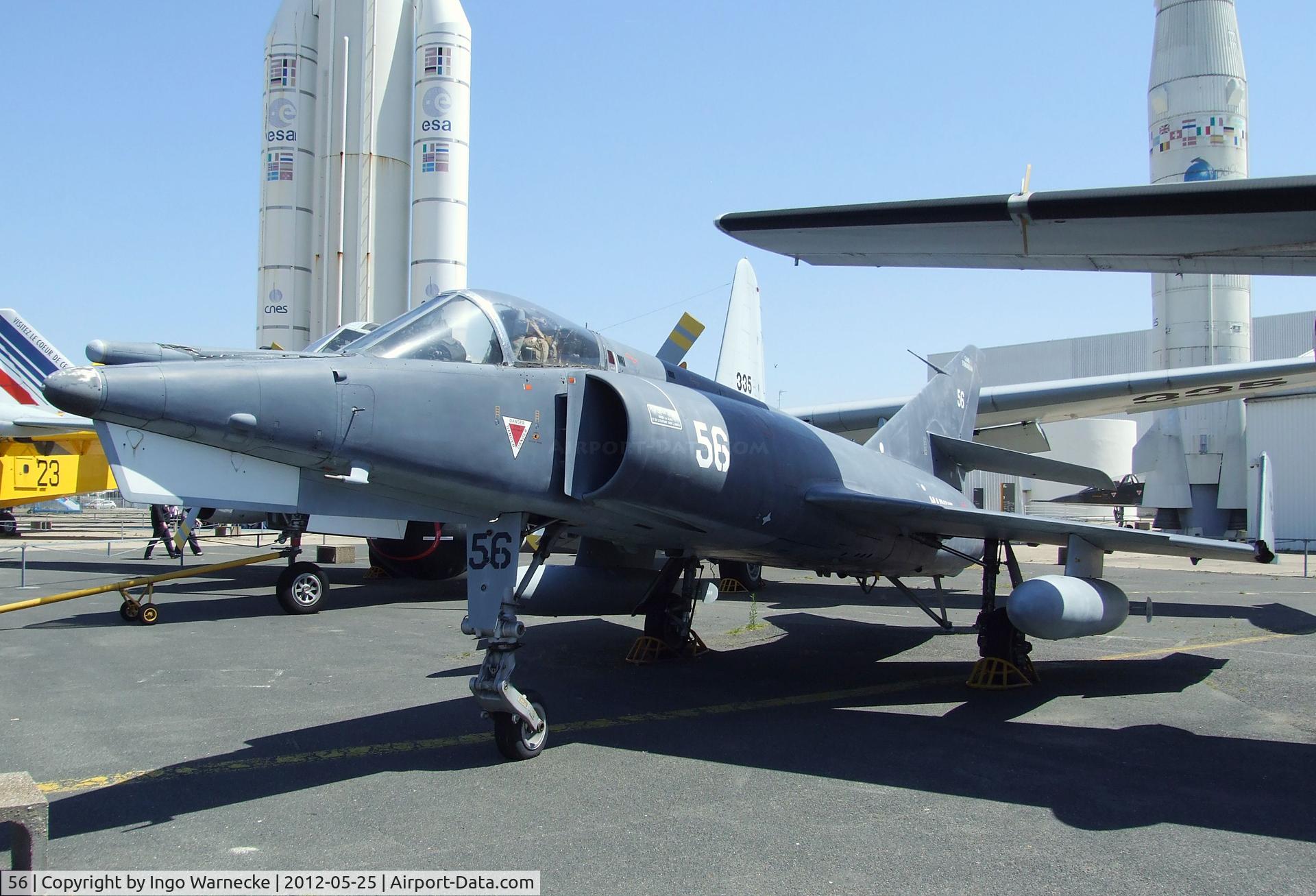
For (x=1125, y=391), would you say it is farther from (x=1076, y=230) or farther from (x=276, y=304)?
(x=276, y=304)

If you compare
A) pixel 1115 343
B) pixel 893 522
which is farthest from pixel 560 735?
pixel 1115 343

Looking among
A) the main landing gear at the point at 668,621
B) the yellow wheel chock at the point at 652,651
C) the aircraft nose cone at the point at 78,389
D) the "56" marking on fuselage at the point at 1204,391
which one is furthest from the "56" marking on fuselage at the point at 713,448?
the "56" marking on fuselage at the point at 1204,391

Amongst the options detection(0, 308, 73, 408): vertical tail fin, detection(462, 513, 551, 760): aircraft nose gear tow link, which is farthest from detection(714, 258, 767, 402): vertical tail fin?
detection(0, 308, 73, 408): vertical tail fin

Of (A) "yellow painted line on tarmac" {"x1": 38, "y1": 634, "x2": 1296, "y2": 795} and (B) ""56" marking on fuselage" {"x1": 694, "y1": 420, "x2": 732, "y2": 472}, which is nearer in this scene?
(A) "yellow painted line on tarmac" {"x1": 38, "y1": 634, "x2": 1296, "y2": 795}

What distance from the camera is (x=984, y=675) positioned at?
29.1 feet

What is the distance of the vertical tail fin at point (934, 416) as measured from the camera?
10.6 meters

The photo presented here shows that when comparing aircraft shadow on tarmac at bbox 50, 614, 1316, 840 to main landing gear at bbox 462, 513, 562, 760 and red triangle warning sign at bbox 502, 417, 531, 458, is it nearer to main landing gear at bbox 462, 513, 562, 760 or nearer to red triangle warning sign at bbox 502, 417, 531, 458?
main landing gear at bbox 462, 513, 562, 760

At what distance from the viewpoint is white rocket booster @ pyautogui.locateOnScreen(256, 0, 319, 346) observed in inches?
989

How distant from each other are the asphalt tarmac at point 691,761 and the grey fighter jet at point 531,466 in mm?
911

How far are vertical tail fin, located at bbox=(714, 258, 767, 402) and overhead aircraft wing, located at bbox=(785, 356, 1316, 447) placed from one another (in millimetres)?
2309

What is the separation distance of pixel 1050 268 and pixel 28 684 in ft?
34.5

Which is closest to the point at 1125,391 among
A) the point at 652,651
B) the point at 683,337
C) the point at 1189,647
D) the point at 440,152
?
the point at 1189,647

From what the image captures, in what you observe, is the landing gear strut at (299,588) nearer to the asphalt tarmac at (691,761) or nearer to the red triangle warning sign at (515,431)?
the asphalt tarmac at (691,761)

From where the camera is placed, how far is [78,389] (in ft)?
13.0
